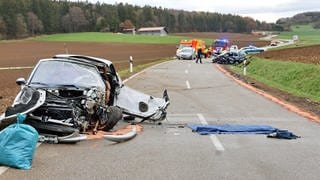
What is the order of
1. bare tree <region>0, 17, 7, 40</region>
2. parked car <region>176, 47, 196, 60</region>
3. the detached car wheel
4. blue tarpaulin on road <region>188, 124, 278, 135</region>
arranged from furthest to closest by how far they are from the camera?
bare tree <region>0, 17, 7, 40</region>
parked car <region>176, 47, 196, 60</region>
blue tarpaulin on road <region>188, 124, 278, 135</region>
the detached car wheel

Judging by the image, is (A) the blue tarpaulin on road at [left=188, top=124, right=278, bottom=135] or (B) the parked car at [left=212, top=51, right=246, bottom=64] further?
(B) the parked car at [left=212, top=51, right=246, bottom=64]

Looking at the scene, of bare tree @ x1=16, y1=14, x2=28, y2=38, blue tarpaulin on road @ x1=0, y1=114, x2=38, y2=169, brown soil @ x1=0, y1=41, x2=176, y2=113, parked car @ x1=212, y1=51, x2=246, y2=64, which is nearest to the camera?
blue tarpaulin on road @ x1=0, y1=114, x2=38, y2=169

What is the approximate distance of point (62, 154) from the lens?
8320 millimetres

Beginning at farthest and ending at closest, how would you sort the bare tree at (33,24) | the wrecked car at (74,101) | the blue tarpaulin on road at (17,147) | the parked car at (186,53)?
the bare tree at (33,24) → the parked car at (186,53) → the wrecked car at (74,101) → the blue tarpaulin on road at (17,147)

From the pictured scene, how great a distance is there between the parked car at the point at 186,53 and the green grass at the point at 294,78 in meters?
23.8

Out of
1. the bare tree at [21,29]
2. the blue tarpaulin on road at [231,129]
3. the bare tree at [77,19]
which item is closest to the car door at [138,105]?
the blue tarpaulin on road at [231,129]

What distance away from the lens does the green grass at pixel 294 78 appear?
2210 centimetres

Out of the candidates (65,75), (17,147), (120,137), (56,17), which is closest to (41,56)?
(65,75)

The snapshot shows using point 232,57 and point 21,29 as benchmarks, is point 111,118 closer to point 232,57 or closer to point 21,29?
point 232,57

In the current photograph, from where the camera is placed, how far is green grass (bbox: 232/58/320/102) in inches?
870

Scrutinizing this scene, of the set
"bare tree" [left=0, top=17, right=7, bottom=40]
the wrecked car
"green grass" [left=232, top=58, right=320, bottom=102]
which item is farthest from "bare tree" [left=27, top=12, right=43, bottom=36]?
the wrecked car

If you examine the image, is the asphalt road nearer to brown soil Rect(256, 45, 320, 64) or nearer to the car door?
the car door

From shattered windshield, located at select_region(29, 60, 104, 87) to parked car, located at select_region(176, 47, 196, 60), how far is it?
162ft

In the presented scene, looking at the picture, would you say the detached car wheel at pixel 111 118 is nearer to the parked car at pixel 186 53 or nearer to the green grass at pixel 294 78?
the green grass at pixel 294 78
